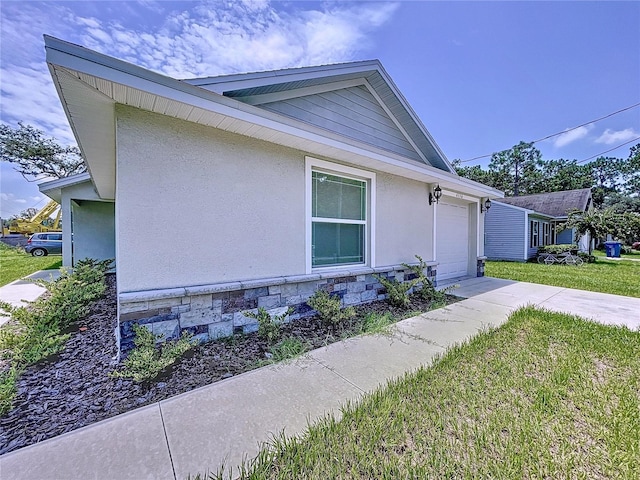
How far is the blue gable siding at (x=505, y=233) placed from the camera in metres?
14.9

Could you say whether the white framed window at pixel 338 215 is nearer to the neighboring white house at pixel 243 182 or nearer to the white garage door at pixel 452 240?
the neighboring white house at pixel 243 182

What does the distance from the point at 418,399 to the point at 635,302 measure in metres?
6.63

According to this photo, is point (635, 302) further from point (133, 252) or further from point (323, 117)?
point (133, 252)

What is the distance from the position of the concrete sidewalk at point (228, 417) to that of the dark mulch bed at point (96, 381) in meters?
0.21

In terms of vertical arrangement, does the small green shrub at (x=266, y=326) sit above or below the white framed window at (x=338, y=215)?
below

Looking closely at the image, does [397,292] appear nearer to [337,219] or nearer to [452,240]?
[337,219]

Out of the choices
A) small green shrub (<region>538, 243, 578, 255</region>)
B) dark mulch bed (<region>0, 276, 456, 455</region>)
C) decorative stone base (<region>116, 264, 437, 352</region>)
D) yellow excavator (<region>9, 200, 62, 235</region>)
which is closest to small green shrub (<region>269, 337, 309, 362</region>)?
dark mulch bed (<region>0, 276, 456, 455</region>)

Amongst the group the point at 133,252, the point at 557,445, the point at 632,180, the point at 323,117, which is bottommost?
the point at 557,445

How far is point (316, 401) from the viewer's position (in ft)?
8.00

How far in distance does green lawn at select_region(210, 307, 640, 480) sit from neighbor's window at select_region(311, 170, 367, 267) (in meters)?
2.47

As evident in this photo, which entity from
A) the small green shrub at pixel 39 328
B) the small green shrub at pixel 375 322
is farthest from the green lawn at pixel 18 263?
the small green shrub at pixel 375 322

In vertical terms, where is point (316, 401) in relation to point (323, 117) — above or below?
below

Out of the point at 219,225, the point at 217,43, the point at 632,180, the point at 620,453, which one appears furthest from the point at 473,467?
the point at 632,180

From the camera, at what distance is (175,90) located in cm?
285
